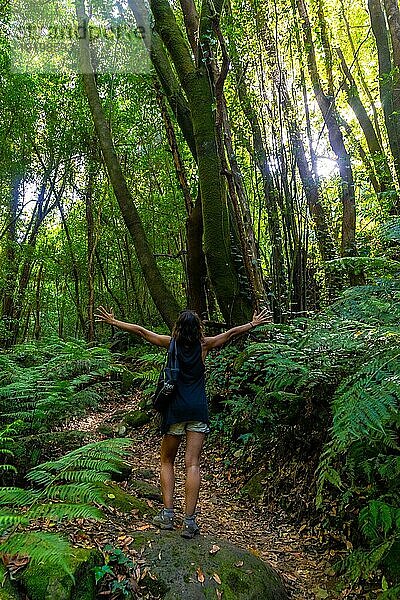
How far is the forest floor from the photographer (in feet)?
11.0

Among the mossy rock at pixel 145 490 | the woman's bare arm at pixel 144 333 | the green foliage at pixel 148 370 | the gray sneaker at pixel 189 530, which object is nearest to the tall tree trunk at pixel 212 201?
the green foliage at pixel 148 370

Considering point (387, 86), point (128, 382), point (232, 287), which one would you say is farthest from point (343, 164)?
point (128, 382)

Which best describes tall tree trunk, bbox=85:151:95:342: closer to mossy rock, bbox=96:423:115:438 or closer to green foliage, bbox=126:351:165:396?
green foliage, bbox=126:351:165:396

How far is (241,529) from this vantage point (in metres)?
4.35

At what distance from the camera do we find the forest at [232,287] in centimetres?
297

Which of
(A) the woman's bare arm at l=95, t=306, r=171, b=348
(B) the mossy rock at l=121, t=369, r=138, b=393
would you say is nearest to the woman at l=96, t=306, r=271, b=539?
(A) the woman's bare arm at l=95, t=306, r=171, b=348

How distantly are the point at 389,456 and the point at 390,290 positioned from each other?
48.4 inches

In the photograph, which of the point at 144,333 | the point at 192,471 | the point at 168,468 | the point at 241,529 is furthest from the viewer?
the point at 241,529

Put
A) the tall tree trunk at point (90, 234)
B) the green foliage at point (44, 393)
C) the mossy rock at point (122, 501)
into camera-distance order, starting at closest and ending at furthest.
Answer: the mossy rock at point (122, 501) → the green foliage at point (44, 393) → the tall tree trunk at point (90, 234)

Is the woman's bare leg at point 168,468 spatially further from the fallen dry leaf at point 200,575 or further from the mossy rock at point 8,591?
the mossy rock at point 8,591

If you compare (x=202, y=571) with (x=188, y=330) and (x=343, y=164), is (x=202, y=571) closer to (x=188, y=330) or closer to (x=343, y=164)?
(x=188, y=330)

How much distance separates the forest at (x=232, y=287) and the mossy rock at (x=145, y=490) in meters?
0.05

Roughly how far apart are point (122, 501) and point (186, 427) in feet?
3.08

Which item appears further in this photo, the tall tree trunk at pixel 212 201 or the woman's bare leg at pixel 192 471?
the tall tree trunk at pixel 212 201
